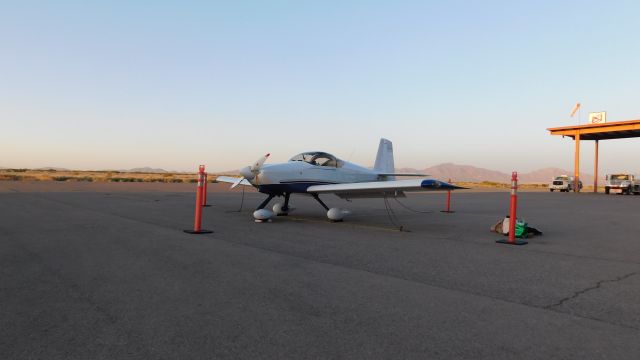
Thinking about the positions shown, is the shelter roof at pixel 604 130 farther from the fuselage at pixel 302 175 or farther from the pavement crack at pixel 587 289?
the pavement crack at pixel 587 289

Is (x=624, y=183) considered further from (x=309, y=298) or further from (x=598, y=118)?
(x=309, y=298)

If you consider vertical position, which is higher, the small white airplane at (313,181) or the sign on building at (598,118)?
the sign on building at (598,118)

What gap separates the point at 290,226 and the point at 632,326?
7534 millimetres

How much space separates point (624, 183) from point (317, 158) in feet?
127

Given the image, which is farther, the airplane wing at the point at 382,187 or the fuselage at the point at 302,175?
the fuselage at the point at 302,175

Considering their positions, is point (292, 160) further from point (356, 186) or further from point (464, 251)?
point (464, 251)

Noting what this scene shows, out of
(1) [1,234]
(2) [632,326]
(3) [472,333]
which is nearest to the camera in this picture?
(3) [472,333]

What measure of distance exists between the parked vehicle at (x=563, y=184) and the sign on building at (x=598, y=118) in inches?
240

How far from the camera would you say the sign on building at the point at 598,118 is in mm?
39694

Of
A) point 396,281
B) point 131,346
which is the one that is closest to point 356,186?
point 396,281

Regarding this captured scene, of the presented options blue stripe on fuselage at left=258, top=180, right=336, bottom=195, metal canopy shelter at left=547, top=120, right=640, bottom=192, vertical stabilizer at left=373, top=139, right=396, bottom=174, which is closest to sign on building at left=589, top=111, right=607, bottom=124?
metal canopy shelter at left=547, top=120, right=640, bottom=192

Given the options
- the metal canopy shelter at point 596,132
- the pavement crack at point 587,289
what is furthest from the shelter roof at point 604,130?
the pavement crack at point 587,289

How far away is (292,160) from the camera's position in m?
12.1

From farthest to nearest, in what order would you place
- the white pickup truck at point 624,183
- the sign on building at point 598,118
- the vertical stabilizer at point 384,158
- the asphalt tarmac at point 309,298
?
1. the sign on building at point 598,118
2. the white pickup truck at point 624,183
3. the vertical stabilizer at point 384,158
4. the asphalt tarmac at point 309,298
